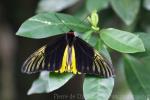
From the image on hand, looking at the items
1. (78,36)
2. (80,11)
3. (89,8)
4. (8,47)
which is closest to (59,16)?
(78,36)

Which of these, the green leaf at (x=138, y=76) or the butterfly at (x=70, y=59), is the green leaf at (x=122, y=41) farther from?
the green leaf at (x=138, y=76)

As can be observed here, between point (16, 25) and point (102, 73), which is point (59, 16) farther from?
point (16, 25)

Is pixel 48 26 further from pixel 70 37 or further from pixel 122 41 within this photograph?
pixel 122 41

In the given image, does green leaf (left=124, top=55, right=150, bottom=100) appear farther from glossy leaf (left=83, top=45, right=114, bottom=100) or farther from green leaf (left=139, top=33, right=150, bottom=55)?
glossy leaf (left=83, top=45, right=114, bottom=100)

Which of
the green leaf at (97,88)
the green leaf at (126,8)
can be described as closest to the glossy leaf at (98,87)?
the green leaf at (97,88)

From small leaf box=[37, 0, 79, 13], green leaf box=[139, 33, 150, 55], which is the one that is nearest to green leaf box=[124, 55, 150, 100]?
green leaf box=[139, 33, 150, 55]

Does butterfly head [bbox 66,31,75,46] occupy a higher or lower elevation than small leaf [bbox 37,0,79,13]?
lower

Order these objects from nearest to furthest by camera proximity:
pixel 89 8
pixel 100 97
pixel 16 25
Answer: pixel 100 97, pixel 89 8, pixel 16 25
